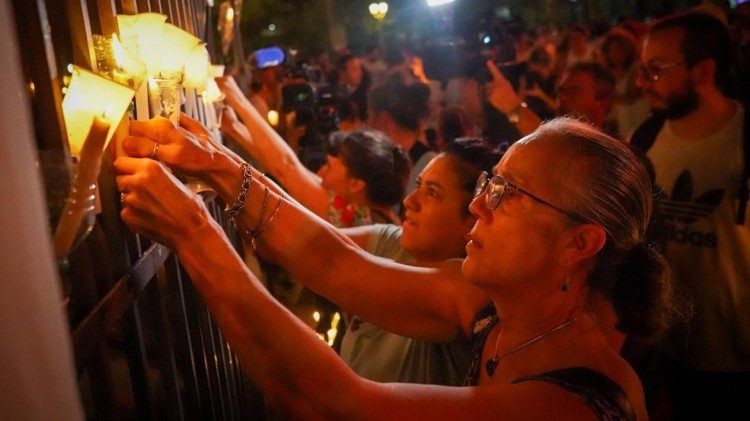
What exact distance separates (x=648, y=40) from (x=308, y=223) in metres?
2.48

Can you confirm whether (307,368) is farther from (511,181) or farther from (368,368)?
(368,368)

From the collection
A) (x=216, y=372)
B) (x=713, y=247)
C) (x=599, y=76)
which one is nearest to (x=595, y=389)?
(x=216, y=372)

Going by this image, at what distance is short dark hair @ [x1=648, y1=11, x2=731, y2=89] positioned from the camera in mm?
3342

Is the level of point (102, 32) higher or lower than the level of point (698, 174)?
higher

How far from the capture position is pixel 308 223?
6.98 feet

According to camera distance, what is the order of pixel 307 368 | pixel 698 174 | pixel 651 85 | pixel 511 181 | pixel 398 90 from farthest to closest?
1. pixel 398 90
2. pixel 651 85
3. pixel 698 174
4. pixel 511 181
5. pixel 307 368

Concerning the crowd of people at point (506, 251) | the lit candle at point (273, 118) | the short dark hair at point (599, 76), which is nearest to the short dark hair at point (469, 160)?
the crowd of people at point (506, 251)

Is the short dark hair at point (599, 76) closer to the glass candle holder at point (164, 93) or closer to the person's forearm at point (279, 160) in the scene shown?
the person's forearm at point (279, 160)

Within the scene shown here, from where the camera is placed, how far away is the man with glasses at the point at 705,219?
10.2ft

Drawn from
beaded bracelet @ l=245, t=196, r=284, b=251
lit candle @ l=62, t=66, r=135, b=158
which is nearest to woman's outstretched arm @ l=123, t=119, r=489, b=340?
beaded bracelet @ l=245, t=196, r=284, b=251

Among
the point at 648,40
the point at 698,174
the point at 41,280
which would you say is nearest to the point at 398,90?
the point at 648,40

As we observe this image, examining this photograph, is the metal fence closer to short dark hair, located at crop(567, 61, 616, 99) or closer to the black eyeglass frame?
the black eyeglass frame

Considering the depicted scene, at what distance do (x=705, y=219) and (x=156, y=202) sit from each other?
8.95ft

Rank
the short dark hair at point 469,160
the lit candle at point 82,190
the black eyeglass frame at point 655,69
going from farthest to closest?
the black eyeglass frame at point 655,69, the short dark hair at point 469,160, the lit candle at point 82,190
